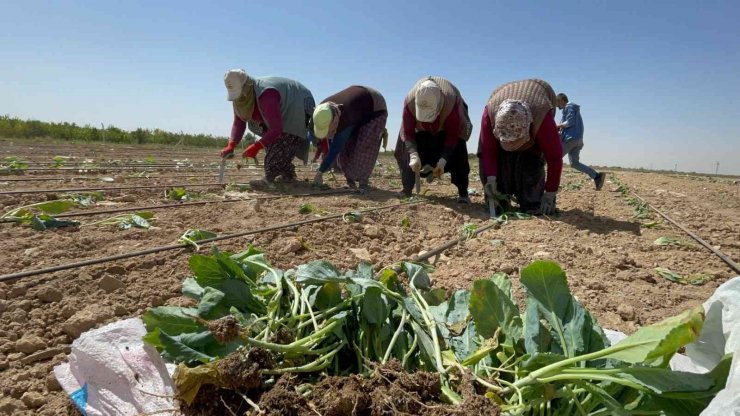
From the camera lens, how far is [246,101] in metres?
5.16

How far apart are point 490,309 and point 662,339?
0.39 m

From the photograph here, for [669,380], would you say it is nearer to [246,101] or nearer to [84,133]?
[246,101]

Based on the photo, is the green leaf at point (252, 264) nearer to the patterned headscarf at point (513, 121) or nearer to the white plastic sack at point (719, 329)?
the white plastic sack at point (719, 329)

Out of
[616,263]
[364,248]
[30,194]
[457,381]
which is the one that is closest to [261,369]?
[457,381]

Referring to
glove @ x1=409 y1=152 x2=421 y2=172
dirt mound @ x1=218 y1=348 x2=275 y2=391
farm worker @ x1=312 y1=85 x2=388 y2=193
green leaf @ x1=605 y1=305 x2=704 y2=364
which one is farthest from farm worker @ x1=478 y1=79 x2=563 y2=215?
dirt mound @ x1=218 y1=348 x2=275 y2=391

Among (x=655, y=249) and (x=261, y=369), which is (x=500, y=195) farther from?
(x=261, y=369)

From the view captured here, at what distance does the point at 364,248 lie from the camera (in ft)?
8.89

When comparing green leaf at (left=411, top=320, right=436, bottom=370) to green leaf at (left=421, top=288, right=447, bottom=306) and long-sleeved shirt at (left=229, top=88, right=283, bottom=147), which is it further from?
long-sleeved shirt at (left=229, top=88, right=283, bottom=147)

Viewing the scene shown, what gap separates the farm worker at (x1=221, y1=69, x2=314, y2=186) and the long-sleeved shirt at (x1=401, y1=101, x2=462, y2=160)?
1.49 m

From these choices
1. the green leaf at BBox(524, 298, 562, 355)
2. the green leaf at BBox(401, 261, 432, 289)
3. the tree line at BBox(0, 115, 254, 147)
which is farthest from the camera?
the tree line at BBox(0, 115, 254, 147)

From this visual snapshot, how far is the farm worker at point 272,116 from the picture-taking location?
5.02 meters

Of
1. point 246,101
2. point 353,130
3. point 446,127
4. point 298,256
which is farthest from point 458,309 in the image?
point 246,101

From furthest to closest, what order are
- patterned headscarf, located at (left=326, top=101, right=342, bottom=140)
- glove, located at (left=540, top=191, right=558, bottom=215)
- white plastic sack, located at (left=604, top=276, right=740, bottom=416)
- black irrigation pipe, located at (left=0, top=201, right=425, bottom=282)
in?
1. patterned headscarf, located at (left=326, top=101, right=342, bottom=140)
2. glove, located at (left=540, top=191, right=558, bottom=215)
3. black irrigation pipe, located at (left=0, top=201, right=425, bottom=282)
4. white plastic sack, located at (left=604, top=276, right=740, bottom=416)

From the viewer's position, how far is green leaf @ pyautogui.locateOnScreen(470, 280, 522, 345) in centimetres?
111
